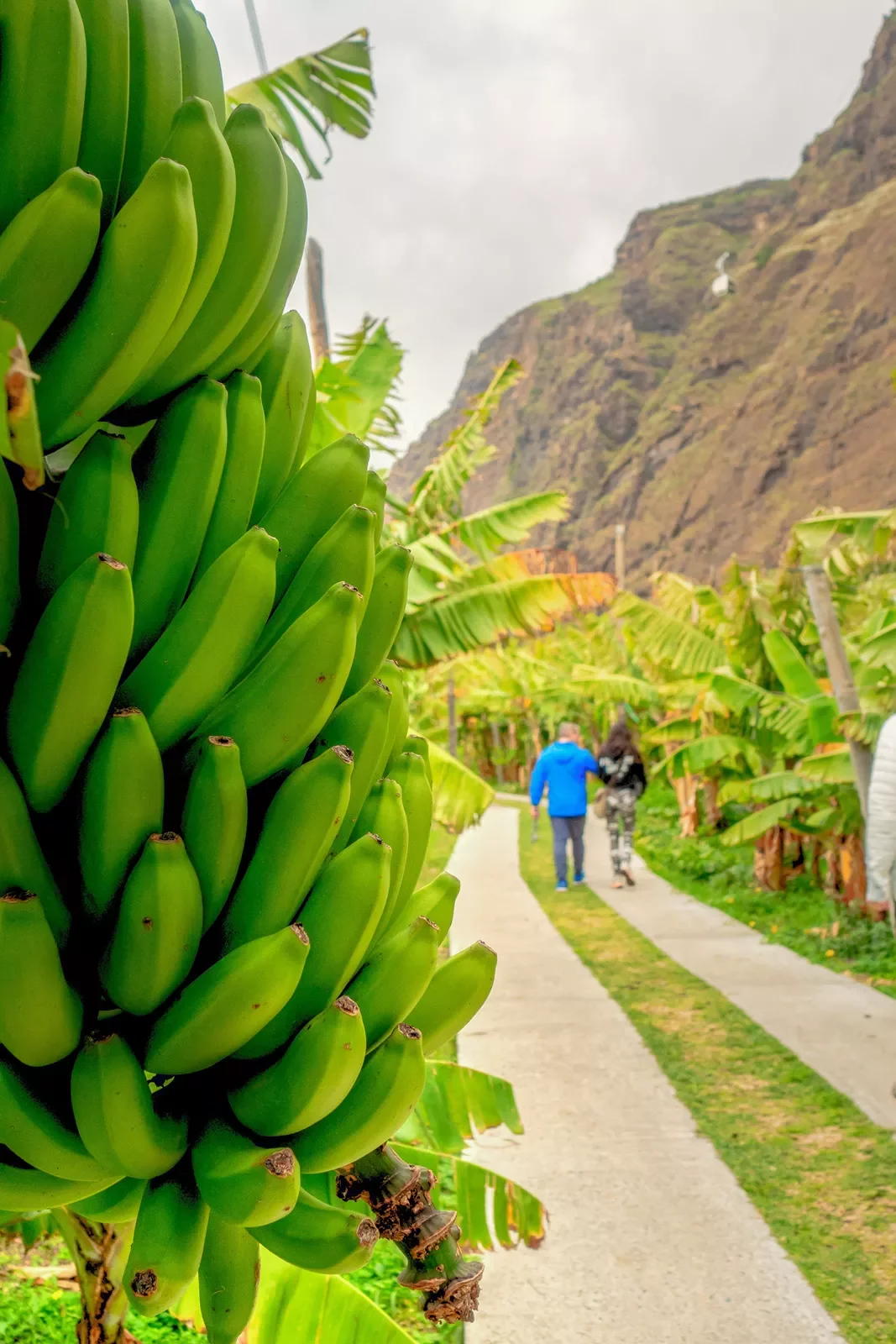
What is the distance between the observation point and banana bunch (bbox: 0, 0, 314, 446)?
3.11 feet

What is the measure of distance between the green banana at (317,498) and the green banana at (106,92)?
35 centimetres

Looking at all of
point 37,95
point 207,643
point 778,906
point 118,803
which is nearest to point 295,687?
point 207,643

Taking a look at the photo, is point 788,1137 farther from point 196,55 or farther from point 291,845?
point 196,55

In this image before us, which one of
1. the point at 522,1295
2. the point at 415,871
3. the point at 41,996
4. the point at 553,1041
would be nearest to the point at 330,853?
the point at 415,871

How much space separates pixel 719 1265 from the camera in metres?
3.47

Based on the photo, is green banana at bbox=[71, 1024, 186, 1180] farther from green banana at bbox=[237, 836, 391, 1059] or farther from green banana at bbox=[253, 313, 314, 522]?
green banana at bbox=[253, 313, 314, 522]

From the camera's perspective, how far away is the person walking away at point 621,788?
442 inches

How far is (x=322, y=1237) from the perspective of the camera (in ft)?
3.27

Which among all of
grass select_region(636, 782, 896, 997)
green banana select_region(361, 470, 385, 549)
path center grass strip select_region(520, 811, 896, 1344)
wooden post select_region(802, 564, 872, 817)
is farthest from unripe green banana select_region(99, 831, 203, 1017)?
grass select_region(636, 782, 896, 997)

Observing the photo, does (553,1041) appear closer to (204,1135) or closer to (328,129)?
(328,129)

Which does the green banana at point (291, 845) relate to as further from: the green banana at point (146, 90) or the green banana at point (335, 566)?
the green banana at point (146, 90)

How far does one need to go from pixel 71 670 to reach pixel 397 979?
1.59 feet

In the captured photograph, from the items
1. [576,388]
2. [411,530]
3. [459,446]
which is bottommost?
[411,530]

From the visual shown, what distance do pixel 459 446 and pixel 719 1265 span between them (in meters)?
5.66
